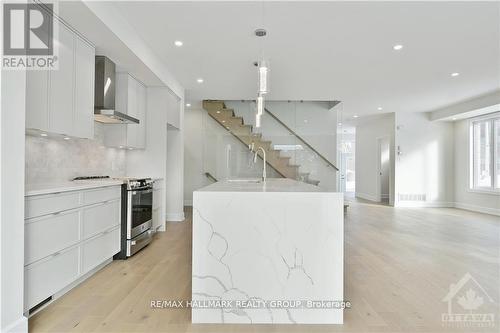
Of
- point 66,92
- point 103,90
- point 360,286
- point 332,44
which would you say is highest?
point 332,44

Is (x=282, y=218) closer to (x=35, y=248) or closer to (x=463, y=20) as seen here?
(x=35, y=248)

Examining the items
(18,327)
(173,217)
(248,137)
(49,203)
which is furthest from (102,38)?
(248,137)

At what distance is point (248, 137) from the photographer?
22.5 feet

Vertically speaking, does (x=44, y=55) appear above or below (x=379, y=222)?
above

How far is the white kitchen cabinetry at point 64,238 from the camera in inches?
78.9

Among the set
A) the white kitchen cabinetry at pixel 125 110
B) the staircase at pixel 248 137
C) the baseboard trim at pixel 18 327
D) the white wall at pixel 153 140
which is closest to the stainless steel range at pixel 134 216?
the white kitchen cabinetry at pixel 125 110

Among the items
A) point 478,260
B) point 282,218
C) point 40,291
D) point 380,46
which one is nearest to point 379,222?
point 478,260

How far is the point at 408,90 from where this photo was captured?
19.5 feet

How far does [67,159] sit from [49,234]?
4.58 ft

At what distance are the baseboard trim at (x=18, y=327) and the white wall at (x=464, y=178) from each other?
8777 mm

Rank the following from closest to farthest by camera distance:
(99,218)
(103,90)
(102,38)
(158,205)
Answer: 1. (99,218)
2. (102,38)
3. (103,90)
4. (158,205)

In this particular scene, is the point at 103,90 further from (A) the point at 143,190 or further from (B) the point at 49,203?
(B) the point at 49,203

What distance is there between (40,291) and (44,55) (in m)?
1.91

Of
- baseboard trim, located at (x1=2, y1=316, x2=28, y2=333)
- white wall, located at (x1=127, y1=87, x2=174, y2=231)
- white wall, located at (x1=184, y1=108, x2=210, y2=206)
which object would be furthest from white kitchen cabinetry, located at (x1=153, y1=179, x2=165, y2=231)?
white wall, located at (x1=184, y1=108, x2=210, y2=206)
